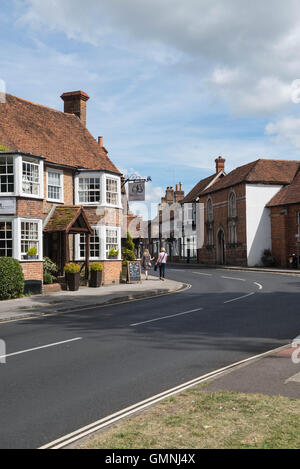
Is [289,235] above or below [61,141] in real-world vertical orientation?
below

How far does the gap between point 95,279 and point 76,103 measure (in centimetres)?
1228

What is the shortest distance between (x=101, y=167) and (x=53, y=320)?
14932mm

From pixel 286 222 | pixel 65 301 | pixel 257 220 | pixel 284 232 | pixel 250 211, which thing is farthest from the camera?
pixel 257 220

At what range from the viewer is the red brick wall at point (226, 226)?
46000mm

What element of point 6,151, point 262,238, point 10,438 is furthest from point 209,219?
point 10,438

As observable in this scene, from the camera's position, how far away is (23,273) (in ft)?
64.7

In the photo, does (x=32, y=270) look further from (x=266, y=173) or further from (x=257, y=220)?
(x=266, y=173)

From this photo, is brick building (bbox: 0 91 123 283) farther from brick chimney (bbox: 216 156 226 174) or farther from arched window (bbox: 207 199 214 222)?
brick chimney (bbox: 216 156 226 174)

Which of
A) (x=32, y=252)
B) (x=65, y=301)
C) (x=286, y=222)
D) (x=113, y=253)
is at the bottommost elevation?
(x=65, y=301)

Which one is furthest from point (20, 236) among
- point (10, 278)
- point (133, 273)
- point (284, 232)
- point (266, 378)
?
point (284, 232)

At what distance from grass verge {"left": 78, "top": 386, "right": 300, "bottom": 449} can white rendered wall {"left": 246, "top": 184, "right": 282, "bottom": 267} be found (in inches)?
1592

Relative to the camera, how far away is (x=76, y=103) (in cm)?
2991

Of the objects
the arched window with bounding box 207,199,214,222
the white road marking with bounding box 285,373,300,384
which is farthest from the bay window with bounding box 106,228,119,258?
the arched window with bounding box 207,199,214,222
